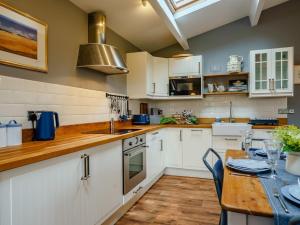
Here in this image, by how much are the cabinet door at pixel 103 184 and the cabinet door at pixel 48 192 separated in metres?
0.12

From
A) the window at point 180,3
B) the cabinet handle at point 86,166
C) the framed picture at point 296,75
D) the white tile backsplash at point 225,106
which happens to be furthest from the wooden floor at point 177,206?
the window at point 180,3

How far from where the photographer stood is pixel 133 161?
253 cm

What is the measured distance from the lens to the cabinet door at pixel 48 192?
1174 millimetres

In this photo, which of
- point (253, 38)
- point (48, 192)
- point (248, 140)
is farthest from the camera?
point (253, 38)

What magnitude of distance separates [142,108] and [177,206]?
2.07 meters

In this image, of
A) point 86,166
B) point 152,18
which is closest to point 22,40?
point 86,166

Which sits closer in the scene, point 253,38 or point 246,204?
point 246,204

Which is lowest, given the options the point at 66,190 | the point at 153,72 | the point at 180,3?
the point at 66,190

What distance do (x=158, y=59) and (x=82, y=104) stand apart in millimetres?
1918

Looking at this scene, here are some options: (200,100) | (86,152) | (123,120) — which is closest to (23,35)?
(86,152)

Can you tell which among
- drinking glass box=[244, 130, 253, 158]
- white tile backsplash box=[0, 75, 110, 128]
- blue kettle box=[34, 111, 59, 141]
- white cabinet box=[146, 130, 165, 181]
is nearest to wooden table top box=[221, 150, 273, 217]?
drinking glass box=[244, 130, 253, 158]

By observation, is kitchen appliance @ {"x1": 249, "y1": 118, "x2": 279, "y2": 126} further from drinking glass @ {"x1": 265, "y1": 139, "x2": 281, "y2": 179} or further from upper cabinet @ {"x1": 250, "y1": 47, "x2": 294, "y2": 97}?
drinking glass @ {"x1": 265, "y1": 139, "x2": 281, "y2": 179}

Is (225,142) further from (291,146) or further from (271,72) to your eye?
(291,146)

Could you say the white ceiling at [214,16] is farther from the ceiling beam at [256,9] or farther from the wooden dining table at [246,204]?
the wooden dining table at [246,204]
